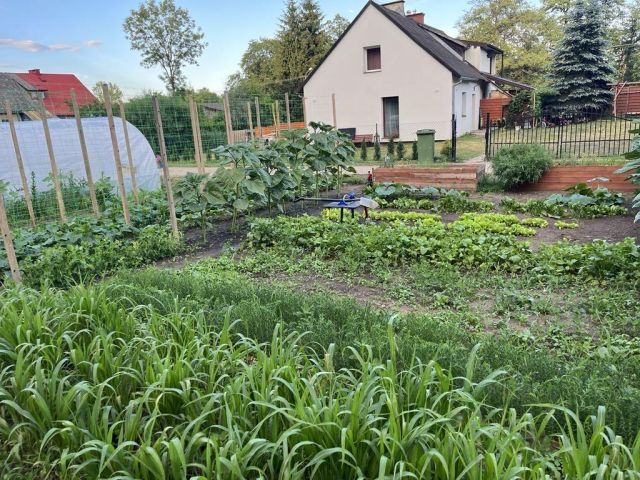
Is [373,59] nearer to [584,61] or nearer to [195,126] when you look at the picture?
[584,61]

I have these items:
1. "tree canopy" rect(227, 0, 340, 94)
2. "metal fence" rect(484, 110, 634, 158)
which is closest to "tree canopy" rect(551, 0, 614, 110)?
"metal fence" rect(484, 110, 634, 158)

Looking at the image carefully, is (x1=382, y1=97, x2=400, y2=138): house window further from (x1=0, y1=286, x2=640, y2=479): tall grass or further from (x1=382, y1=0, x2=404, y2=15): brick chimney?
(x1=0, y1=286, x2=640, y2=479): tall grass

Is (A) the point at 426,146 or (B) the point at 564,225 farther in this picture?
(A) the point at 426,146

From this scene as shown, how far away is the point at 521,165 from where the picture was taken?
29.0ft

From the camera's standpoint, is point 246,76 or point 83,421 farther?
point 246,76

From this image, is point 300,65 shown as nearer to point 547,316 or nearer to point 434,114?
point 434,114

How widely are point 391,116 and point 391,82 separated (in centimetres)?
154

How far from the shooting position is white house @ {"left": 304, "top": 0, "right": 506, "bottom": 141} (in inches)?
789

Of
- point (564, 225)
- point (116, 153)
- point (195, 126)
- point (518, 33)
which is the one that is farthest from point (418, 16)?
point (116, 153)

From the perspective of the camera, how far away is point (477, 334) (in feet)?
10.5

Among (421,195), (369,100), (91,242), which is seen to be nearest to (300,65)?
Answer: (369,100)

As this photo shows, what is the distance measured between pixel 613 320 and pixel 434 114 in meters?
18.3

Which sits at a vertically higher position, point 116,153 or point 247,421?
point 116,153

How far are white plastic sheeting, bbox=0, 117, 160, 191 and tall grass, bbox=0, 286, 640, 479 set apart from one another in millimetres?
7543
